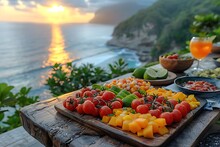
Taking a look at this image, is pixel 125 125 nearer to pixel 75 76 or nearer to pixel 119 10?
pixel 75 76

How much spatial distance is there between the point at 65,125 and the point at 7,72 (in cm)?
2397

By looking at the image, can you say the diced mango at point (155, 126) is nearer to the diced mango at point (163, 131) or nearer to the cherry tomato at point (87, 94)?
the diced mango at point (163, 131)

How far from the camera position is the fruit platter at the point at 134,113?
3.02 feet

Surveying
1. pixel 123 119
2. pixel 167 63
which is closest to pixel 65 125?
pixel 123 119

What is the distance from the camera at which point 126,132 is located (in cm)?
94

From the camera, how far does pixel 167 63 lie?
206cm

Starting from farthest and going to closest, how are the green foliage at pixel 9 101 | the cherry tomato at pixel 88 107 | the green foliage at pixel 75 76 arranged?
the green foliage at pixel 75 76, the green foliage at pixel 9 101, the cherry tomato at pixel 88 107

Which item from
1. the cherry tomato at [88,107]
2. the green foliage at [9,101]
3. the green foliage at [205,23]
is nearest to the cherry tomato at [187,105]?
the cherry tomato at [88,107]

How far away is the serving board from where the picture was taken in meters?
0.88

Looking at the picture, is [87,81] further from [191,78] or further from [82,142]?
[82,142]

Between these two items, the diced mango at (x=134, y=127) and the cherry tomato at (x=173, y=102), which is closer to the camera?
the diced mango at (x=134, y=127)

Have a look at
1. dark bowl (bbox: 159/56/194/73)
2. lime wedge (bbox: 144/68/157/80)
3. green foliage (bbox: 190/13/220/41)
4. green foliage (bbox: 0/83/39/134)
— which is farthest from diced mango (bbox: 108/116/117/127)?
green foliage (bbox: 190/13/220/41)

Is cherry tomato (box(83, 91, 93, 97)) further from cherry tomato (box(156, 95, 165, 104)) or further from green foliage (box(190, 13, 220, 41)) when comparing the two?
green foliage (box(190, 13, 220, 41))

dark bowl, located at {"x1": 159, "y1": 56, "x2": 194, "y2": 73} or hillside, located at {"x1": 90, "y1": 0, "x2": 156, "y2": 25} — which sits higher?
hillside, located at {"x1": 90, "y1": 0, "x2": 156, "y2": 25}
